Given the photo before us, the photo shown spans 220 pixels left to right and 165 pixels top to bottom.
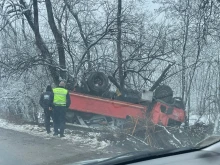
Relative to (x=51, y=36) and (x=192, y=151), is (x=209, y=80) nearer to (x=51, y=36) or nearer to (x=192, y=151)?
(x=51, y=36)

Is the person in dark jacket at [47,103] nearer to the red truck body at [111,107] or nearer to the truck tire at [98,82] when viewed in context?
the red truck body at [111,107]

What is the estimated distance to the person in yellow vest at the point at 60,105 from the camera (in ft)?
35.3

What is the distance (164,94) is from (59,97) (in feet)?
11.9

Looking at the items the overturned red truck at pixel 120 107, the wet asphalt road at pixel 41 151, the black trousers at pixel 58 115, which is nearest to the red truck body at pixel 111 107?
the overturned red truck at pixel 120 107

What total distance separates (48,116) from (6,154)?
3839 mm

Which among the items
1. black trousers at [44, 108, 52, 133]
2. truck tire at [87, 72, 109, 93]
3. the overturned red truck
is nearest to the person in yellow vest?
black trousers at [44, 108, 52, 133]

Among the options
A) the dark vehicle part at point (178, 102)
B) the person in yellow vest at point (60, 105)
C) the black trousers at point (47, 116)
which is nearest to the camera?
the person in yellow vest at point (60, 105)

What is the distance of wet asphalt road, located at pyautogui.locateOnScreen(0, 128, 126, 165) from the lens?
695cm

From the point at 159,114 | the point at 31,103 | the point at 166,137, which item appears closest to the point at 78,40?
the point at 31,103

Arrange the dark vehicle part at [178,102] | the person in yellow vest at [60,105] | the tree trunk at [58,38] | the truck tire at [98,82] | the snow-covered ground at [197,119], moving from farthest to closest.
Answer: the tree trunk at [58,38], the truck tire at [98,82], the dark vehicle part at [178,102], the snow-covered ground at [197,119], the person in yellow vest at [60,105]

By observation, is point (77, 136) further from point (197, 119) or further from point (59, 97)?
point (197, 119)

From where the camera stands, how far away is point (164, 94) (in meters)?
12.6

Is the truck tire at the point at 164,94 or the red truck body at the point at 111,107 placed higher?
the truck tire at the point at 164,94

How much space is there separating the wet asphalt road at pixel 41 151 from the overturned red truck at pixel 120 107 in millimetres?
2184
